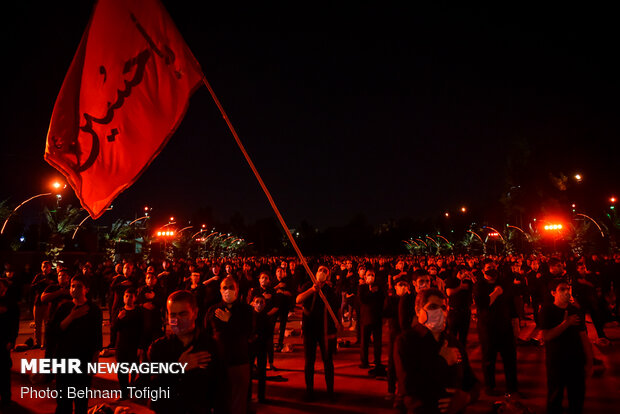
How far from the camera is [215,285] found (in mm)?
11820

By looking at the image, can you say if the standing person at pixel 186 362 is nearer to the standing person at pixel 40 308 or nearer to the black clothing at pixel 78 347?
the black clothing at pixel 78 347

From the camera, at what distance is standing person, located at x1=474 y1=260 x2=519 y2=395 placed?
7.45 metres

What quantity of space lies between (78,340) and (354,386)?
4938mm

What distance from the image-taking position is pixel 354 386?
8.36 metres

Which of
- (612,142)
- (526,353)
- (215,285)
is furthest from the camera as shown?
(612,142)

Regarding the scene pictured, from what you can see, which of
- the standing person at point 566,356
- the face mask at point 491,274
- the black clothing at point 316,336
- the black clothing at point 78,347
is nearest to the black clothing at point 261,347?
the black clothing at point 316,336

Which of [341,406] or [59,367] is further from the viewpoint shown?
[341,406]

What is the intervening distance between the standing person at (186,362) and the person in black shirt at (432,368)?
64.4 inches

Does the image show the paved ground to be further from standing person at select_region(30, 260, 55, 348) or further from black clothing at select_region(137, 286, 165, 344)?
black clothing at select_region(137, 286, 165, 344)

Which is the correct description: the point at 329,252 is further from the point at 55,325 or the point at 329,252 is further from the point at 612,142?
the point at 55,325

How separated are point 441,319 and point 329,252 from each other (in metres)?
141

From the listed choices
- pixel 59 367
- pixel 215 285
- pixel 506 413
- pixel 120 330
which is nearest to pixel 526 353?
pixel 506 413

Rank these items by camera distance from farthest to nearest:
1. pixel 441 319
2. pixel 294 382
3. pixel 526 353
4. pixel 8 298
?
pixel 526 353, pixel 294 382, pixel 8 298, pixel 441 319

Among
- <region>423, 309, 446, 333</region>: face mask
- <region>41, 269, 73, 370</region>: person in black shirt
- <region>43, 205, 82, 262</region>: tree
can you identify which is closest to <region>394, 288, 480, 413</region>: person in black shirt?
<region>423, 309, 446, 333</region>: face mask
